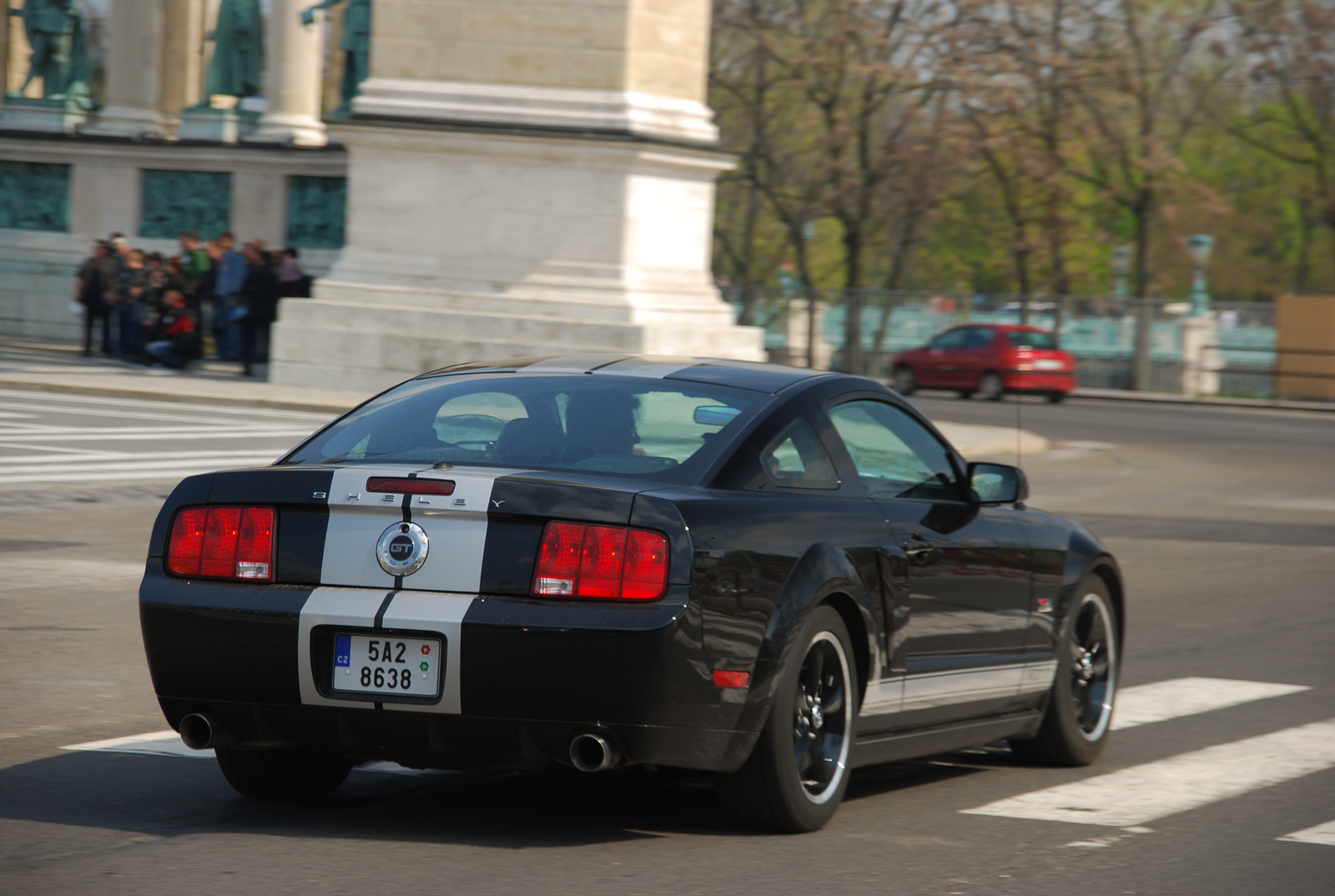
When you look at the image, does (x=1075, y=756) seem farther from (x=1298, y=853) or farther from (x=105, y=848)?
(x=105, y=848)

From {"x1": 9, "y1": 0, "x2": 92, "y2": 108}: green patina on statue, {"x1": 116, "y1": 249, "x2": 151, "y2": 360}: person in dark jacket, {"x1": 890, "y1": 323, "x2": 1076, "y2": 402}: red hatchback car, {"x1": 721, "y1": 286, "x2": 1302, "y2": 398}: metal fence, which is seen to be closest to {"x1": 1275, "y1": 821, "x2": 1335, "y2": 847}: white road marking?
{"x1": 116, "y1": 249, "x2": 151, "y2": 360}: person in dark jacket

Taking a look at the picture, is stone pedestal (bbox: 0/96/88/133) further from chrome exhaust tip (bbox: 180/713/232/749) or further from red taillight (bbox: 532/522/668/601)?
red taillight (bbox: 532/522/668/601)

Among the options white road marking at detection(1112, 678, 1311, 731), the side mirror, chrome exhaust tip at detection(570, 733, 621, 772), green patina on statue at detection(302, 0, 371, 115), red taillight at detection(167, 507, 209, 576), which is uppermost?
green patina on statue at detection(302, 0, 371, 115)

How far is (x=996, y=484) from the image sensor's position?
655 centimetres

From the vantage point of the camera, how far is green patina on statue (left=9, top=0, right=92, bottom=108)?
37.5 m

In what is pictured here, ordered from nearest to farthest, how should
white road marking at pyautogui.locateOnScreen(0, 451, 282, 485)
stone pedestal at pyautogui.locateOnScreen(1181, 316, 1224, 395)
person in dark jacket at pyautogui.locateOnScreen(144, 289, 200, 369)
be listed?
white road marking at pyautogui.locateOnScreen(0, 451, 282, 485)
person in dark jacket at pyautogui.locateOnScreen(144, 289, 200, 369)
stone pedestal at pyautogui.locateOnScreen(1181, 316, 1224, 395)

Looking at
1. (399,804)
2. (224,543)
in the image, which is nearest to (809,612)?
(399,804)

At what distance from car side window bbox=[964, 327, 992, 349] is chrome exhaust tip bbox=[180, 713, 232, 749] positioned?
36.8 meters

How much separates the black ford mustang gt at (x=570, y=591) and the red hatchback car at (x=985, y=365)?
3367 centimetres

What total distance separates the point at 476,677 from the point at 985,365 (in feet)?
121

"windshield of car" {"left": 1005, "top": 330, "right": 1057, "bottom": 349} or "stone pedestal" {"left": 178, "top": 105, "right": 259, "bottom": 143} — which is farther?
"windshield of car" {"left": 1005, "top": 330, "right": 1057, "bottom": 349}

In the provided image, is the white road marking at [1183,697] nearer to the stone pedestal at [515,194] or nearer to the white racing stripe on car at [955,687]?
the white racing stripe on car at [955,687]

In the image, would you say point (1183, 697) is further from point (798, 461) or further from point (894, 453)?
point (798, 461)

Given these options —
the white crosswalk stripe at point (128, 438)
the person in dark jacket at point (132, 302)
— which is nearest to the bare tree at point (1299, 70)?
the person in dark jacket at point (132, 302)
